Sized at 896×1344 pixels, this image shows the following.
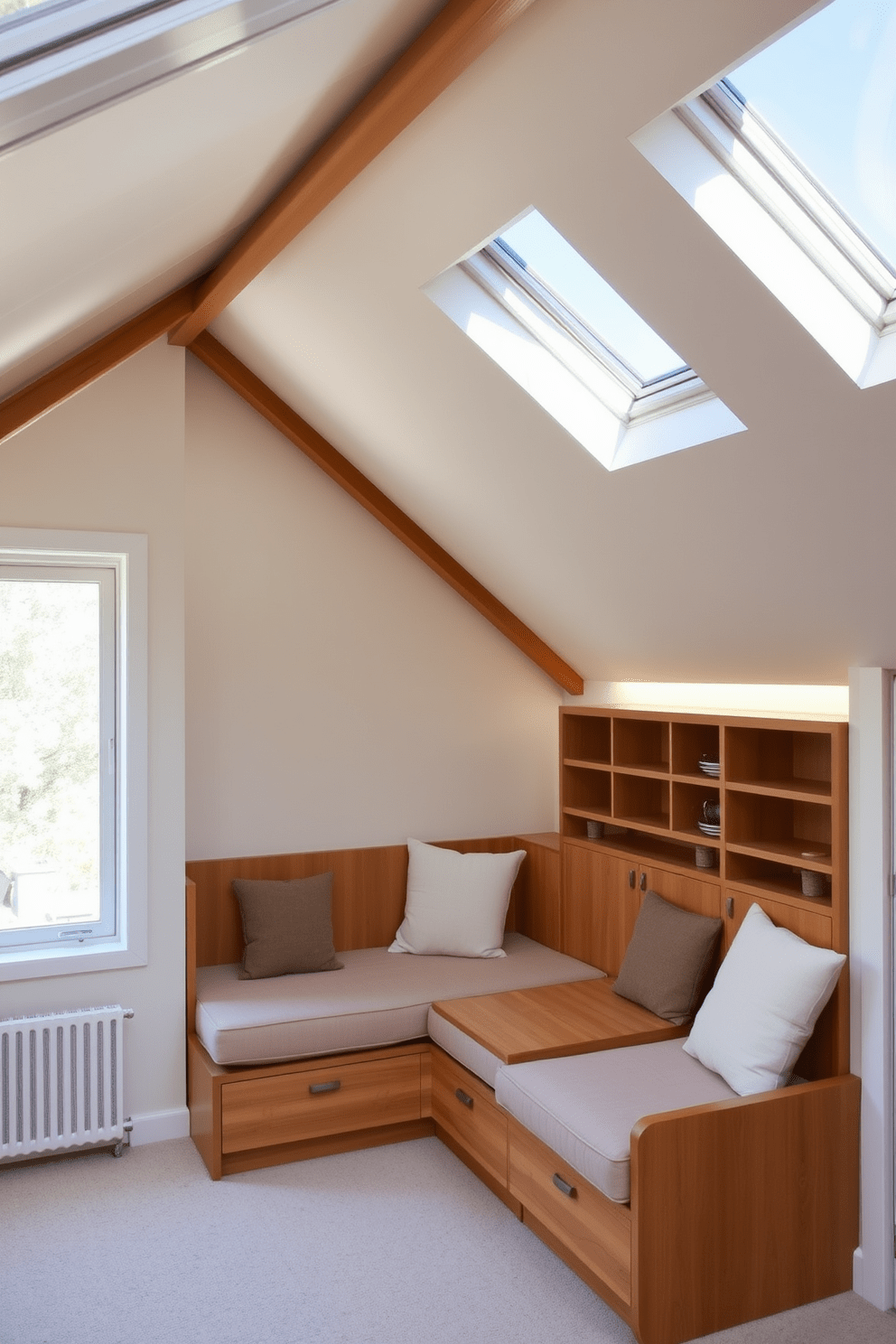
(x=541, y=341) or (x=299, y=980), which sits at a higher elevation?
(x=541, y=341)

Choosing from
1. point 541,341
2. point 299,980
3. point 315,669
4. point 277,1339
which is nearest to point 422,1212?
point 277,1339

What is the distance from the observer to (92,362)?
365 cm

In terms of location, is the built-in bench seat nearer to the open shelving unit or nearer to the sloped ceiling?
the open shelving unit

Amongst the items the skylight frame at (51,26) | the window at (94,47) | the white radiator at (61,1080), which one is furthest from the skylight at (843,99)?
the white radiator at (61,1080)

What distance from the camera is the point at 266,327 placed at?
154 inches

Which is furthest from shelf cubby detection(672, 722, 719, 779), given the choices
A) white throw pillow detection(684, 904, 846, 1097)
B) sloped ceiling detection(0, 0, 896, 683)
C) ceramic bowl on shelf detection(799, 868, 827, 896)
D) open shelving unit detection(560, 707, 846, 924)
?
white throw pillow detection(684, 904, 846, 1097)

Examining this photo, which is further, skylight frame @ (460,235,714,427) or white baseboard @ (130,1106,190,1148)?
white baseboard @ (130,1106,190,1148)

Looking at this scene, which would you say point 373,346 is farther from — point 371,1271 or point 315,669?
point 371,1271

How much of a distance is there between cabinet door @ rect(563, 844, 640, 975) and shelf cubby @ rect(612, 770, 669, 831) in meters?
0.19

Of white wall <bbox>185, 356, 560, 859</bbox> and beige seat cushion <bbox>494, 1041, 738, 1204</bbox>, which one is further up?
white wall <bbox>185, 356, 560, 859</bbox>

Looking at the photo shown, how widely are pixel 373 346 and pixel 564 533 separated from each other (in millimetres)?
915

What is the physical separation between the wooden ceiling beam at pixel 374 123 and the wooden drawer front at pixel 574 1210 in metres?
2.71

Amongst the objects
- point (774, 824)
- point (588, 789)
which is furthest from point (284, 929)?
point (774, 824)

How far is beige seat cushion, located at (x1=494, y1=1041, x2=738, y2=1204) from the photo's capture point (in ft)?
9.23
